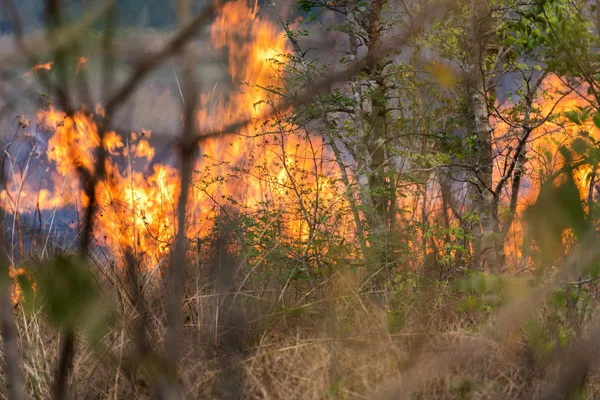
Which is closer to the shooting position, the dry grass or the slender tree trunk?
the dry grass

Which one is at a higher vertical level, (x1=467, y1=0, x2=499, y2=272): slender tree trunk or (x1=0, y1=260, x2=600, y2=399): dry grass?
(x1=467, y1=0, x2=499, y2=272): slender tree trunk

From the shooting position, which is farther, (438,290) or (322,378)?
(438,290)

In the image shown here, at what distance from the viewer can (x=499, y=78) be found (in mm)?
5328

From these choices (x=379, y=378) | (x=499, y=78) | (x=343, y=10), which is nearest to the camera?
(x=379, y=378)

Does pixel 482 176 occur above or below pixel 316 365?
above

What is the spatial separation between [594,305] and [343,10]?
2.83m

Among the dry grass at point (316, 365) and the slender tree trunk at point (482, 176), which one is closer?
the dry grass at point (316, 365)

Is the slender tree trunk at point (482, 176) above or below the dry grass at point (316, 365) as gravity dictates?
above

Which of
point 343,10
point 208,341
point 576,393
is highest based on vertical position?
point 343,10

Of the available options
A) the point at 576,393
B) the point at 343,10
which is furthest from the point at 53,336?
the point at 343,10

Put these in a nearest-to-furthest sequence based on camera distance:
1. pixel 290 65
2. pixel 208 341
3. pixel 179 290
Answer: pixel 179 290 → pixel 208 341 → pixel 290 65

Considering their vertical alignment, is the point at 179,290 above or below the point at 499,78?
below

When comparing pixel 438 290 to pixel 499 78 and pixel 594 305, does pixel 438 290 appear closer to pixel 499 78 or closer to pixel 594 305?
pixel 594 305

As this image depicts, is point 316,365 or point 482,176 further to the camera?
point 482,176
